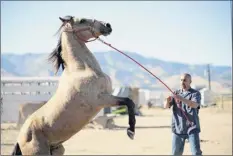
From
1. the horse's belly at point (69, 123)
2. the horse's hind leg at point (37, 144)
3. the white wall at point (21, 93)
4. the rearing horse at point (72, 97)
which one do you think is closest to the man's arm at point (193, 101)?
the rearing horse at point (72, 97)

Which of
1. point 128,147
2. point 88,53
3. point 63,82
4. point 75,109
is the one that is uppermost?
point 88,53

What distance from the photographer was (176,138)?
7.08m

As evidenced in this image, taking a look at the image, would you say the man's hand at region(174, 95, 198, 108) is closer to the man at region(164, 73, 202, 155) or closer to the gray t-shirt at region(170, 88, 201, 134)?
the man at region(164, 73, 202, 155)

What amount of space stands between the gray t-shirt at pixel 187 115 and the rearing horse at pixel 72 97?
1910mm

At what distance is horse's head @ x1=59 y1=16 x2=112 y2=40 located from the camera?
5469 mm

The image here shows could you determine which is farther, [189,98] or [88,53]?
[189,98]

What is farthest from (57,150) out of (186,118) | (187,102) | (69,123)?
(186,118)

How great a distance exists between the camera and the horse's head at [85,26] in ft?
17.9

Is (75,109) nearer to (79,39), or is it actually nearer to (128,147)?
(79,39)

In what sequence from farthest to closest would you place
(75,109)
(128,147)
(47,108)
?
(128,147), (47,108), (75,109)

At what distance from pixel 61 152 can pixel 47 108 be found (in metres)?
0.68

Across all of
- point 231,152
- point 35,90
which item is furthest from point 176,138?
point 35,90

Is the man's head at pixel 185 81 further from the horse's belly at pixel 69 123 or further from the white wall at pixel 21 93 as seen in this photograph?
the white wall at pixel 21 93

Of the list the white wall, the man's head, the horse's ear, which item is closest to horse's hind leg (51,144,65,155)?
the horse's ear
